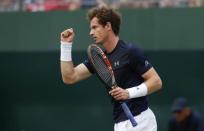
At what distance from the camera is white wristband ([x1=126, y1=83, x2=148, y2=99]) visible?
5.43 m

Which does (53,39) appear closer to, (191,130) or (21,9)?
(21,9)

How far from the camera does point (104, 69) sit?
Answer: 5.62m

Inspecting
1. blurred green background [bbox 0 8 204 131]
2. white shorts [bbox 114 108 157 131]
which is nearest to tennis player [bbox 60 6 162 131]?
white shorts [bbox 114 108 157 131]

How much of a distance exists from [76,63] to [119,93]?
16.1 ft

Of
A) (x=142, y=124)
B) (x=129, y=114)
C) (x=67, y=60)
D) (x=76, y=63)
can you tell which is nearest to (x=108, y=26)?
(x=67, y=60)

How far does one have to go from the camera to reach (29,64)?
10531mm

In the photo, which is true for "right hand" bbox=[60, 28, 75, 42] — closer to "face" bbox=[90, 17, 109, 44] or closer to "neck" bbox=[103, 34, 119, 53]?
"face" bbox=[90, 17, 109, 44]

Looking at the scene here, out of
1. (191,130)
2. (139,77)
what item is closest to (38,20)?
(191,130)

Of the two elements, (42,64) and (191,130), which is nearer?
(191,130)

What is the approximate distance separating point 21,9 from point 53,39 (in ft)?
2.60

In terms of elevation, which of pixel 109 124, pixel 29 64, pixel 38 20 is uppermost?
pixel 38 20

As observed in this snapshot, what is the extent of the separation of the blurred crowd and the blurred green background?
0.20m

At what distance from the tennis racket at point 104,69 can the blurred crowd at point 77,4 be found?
14.1 feet

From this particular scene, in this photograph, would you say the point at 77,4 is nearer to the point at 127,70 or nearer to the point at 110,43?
the point at 110,43
